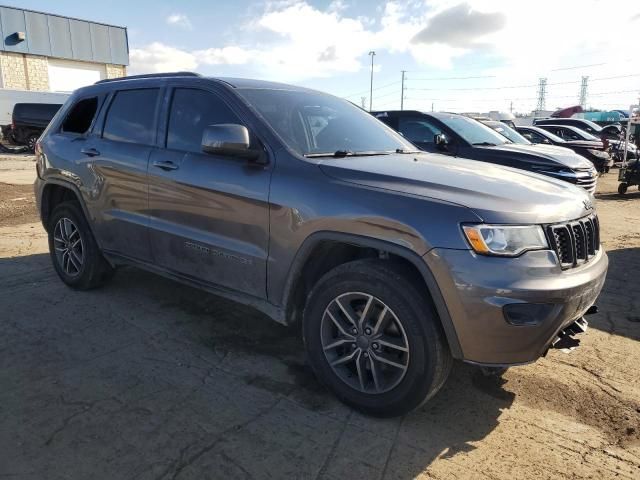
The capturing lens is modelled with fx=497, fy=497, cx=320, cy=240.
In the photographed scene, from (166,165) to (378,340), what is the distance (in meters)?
2.06

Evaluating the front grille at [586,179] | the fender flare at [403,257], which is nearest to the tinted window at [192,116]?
the fender flare at [403,257]

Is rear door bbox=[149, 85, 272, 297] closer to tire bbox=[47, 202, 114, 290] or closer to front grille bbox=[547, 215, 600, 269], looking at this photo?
tire bbox=[47, 202, 114, 290]

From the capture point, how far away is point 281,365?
134 inches

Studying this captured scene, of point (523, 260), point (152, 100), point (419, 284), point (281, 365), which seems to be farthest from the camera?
point (152, 100)

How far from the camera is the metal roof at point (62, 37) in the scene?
34.0 meters

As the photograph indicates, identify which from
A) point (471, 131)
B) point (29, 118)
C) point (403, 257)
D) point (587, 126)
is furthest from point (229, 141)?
point (29, 118)

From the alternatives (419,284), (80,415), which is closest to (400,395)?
(419,284)

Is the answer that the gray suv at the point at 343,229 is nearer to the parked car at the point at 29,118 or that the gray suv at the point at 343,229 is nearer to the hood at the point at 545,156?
the hood at the point at 545,156

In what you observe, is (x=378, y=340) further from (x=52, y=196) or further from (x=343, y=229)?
(x=52, y=196)

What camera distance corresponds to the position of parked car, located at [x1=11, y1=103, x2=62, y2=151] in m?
22.8

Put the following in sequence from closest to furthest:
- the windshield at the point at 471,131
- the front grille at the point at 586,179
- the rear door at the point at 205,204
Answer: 1. the rear door at the point at 205,204
2. the front grille at the point at 586,179
3. the windshield at the point at 471,131

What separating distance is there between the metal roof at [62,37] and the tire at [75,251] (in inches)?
1430

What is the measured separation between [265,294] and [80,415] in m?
1.25

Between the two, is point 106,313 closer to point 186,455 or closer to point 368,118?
point 186,455
